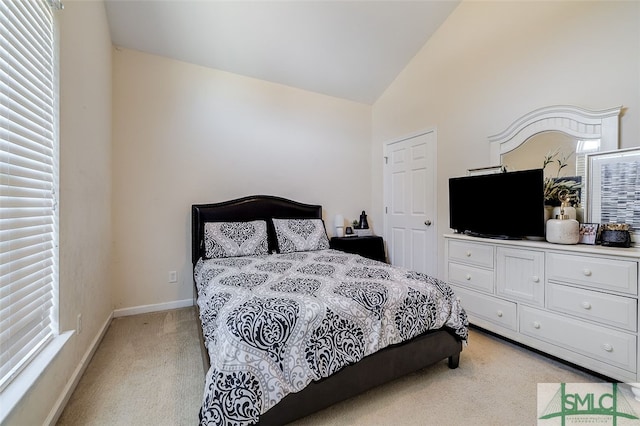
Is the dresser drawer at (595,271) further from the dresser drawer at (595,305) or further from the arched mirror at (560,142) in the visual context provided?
the arched mirror at (560,142)

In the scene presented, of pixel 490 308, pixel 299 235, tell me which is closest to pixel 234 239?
pixel 299 235

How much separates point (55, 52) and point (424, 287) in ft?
8.65

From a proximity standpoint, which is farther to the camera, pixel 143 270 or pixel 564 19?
pixel 143 270

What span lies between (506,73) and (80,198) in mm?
3782

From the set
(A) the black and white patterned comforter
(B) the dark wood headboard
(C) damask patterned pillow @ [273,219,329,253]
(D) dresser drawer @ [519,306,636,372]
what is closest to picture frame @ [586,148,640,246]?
(D) dresser drawer @ [519,306,636,372]

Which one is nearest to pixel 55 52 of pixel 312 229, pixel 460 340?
pixel 312 229

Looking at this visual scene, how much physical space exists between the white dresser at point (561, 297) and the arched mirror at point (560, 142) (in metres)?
0.56

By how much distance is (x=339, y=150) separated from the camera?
4.21 meters

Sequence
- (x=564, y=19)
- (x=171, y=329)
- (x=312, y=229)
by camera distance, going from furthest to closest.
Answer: (x=312, y=229) → (x=171, y=329) → (x=564, y=19)

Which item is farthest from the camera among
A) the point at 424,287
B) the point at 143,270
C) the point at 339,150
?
the point at 339,150

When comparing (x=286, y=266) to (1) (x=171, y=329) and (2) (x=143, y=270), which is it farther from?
(2) (x=143, y=270)

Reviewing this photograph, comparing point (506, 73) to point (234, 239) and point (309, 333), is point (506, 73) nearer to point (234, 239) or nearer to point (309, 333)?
point (309, 333)

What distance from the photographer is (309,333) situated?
4.65 ft

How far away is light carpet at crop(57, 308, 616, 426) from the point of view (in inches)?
60.2
